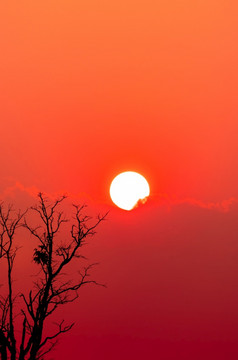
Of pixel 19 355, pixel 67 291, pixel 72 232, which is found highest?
pixel 72 232

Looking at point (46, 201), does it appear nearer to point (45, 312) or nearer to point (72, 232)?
point (72, 232)

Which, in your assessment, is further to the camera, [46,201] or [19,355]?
[46,201]

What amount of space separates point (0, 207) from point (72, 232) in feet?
11.9

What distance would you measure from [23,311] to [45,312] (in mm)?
973

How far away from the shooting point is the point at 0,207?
30.0 metres

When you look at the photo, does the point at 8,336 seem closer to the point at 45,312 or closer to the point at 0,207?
the point at 45,312

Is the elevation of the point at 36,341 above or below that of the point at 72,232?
below

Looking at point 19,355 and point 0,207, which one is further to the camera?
point 0,207

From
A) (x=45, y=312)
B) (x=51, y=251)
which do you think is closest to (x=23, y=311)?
(x=45, y=312)

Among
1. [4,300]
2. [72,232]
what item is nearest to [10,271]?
[4,300]

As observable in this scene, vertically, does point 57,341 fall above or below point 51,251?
below

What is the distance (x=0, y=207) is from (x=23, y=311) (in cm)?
500

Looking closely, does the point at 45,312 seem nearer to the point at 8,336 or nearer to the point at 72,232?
the point at 8,336

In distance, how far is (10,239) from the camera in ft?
96.1
